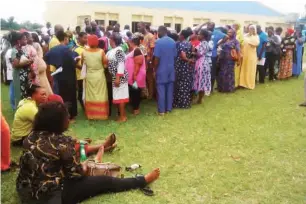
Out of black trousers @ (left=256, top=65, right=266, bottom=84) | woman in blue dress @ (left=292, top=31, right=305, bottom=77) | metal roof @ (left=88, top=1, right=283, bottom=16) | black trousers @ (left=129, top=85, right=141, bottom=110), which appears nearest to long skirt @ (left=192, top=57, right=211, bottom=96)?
black trousers @ (left=129, top=85, right=141, bottom=110)

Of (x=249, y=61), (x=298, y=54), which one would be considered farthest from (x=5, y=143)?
(x=298, y=54)

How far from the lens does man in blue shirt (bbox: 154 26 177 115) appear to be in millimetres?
6277

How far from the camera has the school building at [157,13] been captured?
2495 cm

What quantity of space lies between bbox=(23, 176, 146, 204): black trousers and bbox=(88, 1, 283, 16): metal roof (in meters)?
23.6

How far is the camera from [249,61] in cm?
905

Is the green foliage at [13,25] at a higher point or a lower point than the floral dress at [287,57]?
higher

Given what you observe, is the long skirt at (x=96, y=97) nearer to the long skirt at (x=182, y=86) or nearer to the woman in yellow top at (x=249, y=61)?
the long skirt at (x=182, y=86)

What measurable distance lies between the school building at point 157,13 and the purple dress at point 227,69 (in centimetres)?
1432

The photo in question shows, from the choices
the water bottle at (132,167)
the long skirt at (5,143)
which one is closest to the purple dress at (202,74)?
the water bottle at (132,167)

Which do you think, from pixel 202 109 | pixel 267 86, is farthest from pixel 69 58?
pixel 267 86

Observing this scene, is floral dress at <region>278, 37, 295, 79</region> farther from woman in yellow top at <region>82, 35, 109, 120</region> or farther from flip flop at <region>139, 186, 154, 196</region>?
flip flop at <region>139, 186, 154, 196</region>

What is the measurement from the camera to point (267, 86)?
953 centimetres

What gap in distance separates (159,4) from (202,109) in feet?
78.1

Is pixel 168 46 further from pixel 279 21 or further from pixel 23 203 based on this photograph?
pixel 279 21
